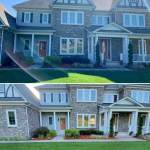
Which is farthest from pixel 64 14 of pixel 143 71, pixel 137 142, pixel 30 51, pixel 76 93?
pixel 137 142

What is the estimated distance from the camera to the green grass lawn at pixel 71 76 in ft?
39.2

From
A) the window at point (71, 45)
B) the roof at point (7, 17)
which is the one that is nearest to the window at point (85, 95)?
the window at point (71, 45)

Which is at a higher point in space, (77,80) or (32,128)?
(77,80)

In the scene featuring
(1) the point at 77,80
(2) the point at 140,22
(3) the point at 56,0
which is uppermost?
(3) the point at 56,0

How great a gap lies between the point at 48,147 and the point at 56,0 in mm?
10650

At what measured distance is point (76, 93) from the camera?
1034 centimetres

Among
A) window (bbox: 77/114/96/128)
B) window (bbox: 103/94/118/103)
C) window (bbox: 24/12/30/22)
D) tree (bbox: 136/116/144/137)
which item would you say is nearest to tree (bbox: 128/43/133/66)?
window (bbox: 103/94/118/103)

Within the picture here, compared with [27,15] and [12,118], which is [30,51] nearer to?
[27,15]

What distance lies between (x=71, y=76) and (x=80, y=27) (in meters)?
5.45

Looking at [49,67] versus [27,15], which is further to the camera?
[27,15]

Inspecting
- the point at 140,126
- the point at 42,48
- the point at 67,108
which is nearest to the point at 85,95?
the point at 67,108

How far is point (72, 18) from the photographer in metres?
16.2

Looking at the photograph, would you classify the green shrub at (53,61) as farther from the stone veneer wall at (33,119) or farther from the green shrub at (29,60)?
the stone veneer wall at (33,119)

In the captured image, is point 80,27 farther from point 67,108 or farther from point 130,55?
point 67,108
